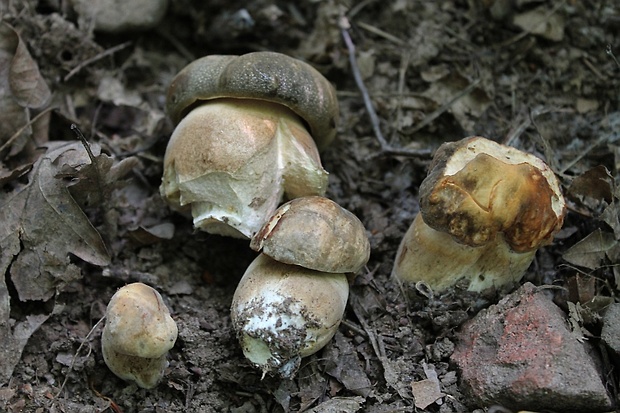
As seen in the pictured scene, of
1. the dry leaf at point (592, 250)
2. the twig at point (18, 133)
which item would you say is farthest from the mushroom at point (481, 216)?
the twig at point (18, 133)

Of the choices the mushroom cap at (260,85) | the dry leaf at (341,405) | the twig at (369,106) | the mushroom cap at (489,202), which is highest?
the mushroom cap at (260,85)

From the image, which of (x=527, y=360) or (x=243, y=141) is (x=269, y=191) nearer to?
(x=243, y=141)

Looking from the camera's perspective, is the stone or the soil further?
the soil

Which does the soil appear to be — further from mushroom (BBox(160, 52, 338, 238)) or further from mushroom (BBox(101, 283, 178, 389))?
mushroom (BBox(160, 52, 338, 238))

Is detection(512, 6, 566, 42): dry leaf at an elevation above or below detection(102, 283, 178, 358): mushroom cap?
above

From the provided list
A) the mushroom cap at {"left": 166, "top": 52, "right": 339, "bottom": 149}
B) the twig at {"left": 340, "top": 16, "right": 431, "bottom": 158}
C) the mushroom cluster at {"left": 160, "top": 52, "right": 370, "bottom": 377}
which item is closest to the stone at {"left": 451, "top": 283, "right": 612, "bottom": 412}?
the mushroom cluster at {"left": 160, "top": 52, "right": 370, "bottom": 377}

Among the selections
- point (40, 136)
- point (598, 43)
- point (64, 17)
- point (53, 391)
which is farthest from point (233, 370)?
point (598, 43)

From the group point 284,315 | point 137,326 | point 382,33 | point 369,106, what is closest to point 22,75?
point 137,326

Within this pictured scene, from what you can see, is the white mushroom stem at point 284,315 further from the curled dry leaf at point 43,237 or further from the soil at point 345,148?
the curled dry leaf at point 43,237

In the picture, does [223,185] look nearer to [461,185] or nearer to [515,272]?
[461,185]
